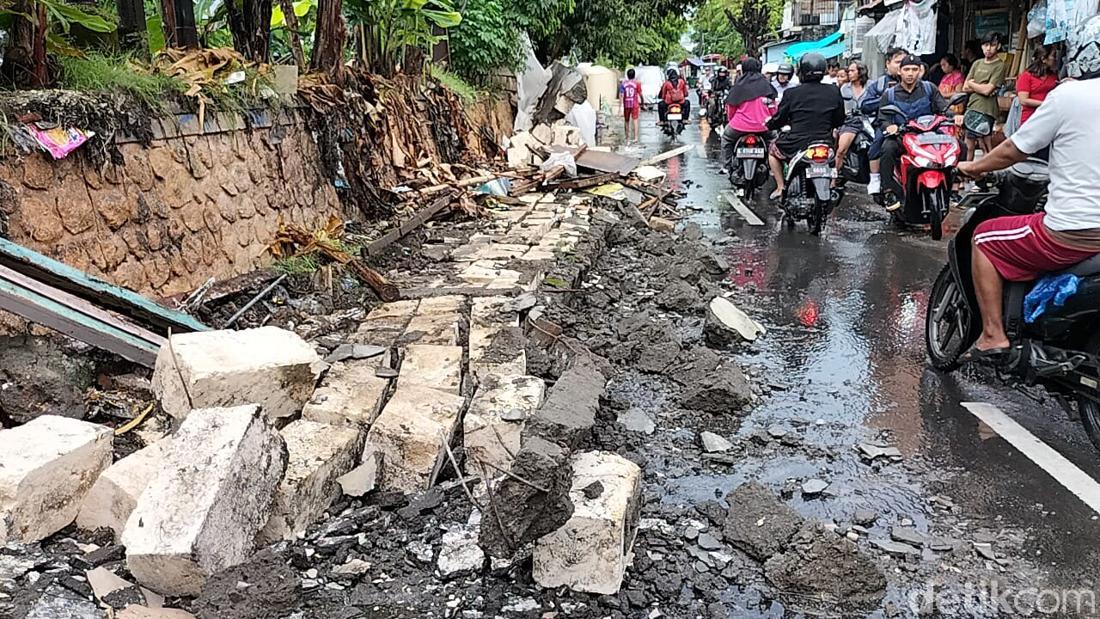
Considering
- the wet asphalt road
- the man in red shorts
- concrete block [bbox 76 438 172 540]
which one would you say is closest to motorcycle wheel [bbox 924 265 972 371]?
the wet asphalt road

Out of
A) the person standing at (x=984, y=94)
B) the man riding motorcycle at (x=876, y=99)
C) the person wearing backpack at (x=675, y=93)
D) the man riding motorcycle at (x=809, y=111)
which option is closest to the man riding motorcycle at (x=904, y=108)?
the man riding motorcycle at (x=876, y=99)

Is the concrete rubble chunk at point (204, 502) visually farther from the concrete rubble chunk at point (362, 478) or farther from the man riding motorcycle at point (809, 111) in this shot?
the man riding motorcycle at point (809, 111)

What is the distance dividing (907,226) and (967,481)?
Answer: 665cm

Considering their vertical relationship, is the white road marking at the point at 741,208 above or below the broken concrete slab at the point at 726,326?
above

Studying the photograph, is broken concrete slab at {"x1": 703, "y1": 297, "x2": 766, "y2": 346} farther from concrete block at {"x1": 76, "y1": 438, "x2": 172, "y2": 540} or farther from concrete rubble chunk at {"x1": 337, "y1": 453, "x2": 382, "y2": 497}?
concrete block at {"x1": 76, "y1": 438, "x2": 172, "y2": 540}

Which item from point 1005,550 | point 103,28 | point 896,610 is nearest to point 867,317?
point 1005,550

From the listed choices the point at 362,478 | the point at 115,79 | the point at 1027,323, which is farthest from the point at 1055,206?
the point at 115,79

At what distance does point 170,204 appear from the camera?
5.73 metres

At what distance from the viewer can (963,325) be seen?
4918mm

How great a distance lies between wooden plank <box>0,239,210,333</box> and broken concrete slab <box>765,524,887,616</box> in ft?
10.9

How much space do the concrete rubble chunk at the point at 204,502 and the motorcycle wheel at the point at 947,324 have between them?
3864 millimetres

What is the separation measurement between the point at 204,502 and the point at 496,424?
4.28ft

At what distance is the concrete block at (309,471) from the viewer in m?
3.22

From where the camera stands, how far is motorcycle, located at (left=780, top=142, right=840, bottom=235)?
9016 mm
